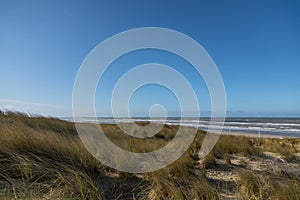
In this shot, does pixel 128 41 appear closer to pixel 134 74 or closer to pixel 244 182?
pixel 134 74

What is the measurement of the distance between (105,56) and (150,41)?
2308 mm

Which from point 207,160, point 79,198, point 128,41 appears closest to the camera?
point 79,198

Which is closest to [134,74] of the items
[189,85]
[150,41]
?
[150,41]

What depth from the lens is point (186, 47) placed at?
8.05 m

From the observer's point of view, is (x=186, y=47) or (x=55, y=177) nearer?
(x=55, y=177)

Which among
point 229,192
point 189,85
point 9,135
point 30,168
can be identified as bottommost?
point 229,192

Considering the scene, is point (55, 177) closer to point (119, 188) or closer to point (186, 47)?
point (119, 188)

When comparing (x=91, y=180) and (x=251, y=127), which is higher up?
(x=91, y=180)

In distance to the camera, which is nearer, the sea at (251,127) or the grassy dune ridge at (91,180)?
the grassy dune ridge at (91,180)

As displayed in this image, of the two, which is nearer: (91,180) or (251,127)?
(91,180)

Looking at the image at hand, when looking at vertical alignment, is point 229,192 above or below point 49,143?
below

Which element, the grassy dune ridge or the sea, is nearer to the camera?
the grassy dune ridge

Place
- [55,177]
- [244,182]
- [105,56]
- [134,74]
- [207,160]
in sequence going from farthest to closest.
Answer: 1. [134,74]
2. [105,56]
3. [207,160]
4. [244,182]
5. [55,177]

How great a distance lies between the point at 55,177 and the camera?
3.23m
